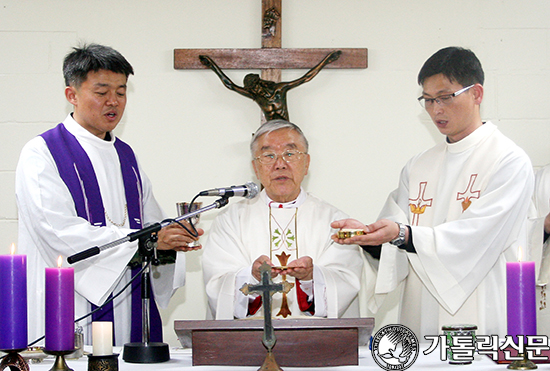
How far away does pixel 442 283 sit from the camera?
360 cm

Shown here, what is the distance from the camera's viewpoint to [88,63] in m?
4.11

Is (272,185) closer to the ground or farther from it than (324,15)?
closer to the ground

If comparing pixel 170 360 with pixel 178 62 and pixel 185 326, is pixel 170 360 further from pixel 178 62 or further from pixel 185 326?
pixel 178 62

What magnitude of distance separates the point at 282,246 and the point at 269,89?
1564 mm

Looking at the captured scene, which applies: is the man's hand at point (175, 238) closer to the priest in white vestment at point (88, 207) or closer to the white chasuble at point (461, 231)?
the priest in white vestment at point (88, 207)

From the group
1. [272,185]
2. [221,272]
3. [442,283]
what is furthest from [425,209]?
[221,272]

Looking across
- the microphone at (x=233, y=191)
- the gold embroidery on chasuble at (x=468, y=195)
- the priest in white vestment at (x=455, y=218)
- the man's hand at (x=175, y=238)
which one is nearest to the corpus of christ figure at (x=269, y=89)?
the priest in white vestment at (x=455, y=218)

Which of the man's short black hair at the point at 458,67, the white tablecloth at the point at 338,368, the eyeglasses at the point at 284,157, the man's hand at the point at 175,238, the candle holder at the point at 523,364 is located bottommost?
the white tablecloth at the point at 338,368

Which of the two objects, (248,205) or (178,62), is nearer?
(248,205)

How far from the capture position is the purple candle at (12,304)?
6.98 ft

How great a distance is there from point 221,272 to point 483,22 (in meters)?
3.15

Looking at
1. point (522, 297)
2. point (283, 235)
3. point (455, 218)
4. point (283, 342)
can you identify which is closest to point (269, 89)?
point (283, 235)

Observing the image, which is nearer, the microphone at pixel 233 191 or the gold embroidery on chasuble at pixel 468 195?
the microphone at pixel 233 191

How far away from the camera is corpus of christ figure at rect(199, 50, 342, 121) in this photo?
213 inches
